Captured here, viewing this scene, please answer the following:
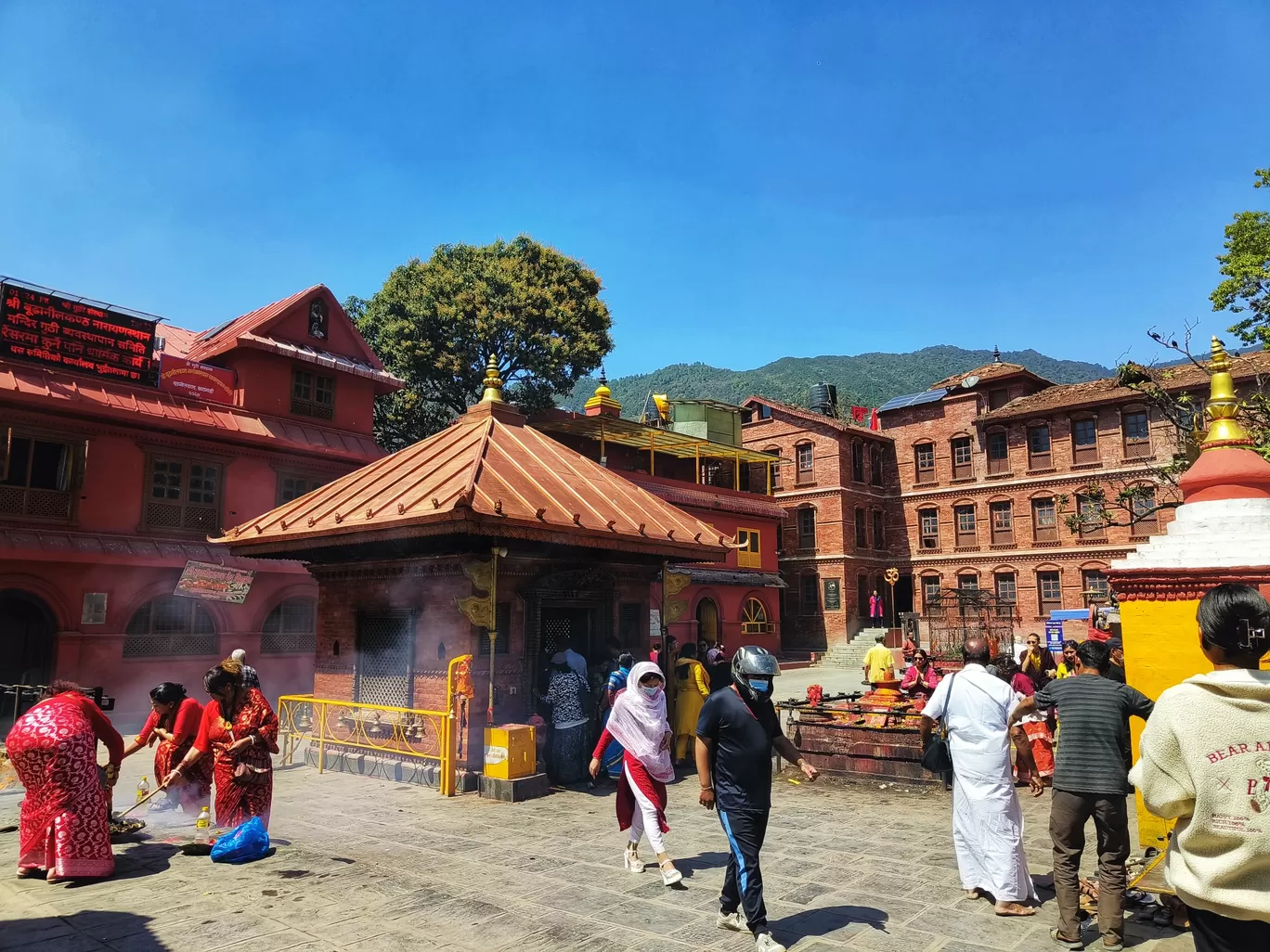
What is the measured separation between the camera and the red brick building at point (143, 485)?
60.6 ft

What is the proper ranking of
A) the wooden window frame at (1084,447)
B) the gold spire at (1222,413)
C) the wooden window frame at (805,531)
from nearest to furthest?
the gold spire at (1222,413)
the wooden window frame at (1084,447)
the wooden window frame at (805,531)

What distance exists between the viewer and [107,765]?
7430 millimetres

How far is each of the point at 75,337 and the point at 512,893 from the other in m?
19.5

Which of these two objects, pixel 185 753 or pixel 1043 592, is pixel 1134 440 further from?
pixel 185 753

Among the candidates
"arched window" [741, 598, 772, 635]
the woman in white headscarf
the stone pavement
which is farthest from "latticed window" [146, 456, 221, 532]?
"arched window" [741, 598, 772, 635]

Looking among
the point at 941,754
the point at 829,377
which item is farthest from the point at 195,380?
the point at 829,377

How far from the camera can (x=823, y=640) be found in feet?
129

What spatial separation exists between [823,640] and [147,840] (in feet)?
112

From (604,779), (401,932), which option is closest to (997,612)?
(604,779)

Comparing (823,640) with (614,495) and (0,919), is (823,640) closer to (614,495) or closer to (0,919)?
(614,495)

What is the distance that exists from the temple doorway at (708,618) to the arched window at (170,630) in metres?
16.9

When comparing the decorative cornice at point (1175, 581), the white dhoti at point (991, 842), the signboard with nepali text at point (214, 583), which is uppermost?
the signboard with nepali text at point (214, 583)

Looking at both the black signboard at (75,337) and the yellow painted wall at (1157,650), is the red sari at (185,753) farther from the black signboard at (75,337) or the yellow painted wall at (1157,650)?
the black signboard at (75,337)

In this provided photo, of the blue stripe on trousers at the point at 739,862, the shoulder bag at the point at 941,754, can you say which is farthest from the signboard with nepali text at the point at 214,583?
the shoulder bag at the point at 941,754
